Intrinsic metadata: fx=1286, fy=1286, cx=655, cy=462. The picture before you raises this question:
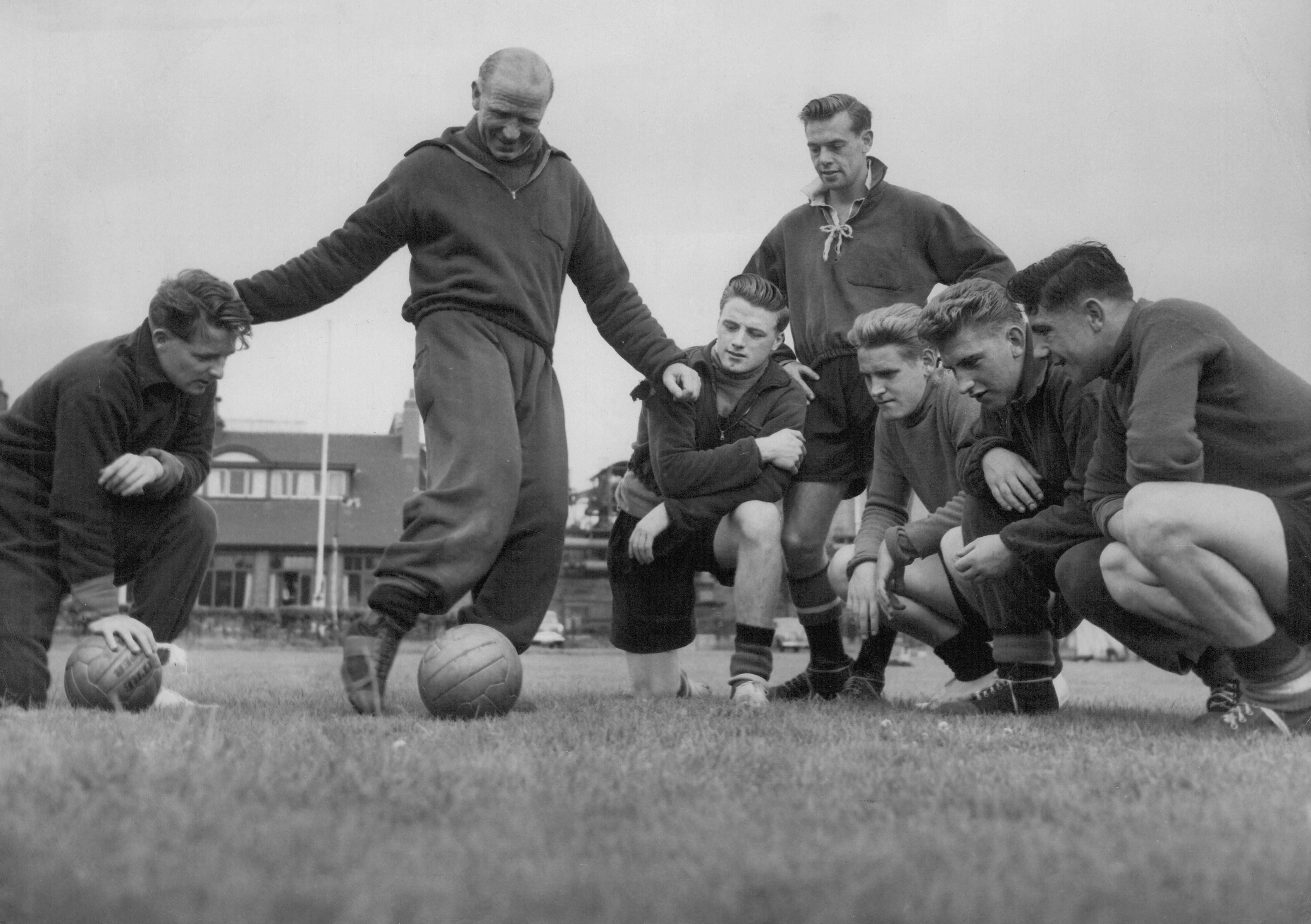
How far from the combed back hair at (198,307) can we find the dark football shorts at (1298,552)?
3856 mm

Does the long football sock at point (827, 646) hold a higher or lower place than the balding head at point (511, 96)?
lower

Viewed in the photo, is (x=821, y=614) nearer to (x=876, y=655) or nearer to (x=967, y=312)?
(x=876, y=655)

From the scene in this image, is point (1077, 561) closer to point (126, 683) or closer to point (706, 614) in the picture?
point (126, 683)

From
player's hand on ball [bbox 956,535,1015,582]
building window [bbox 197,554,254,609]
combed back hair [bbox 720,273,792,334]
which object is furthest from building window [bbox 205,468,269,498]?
player's hand on ball [bbox 956,535,1015,582]

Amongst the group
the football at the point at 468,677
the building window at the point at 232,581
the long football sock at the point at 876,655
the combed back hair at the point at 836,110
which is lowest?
the building window at the point at 232,581

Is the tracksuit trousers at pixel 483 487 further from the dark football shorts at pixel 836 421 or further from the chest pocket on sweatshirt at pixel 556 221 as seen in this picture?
the dark football shorts at pixel 836 421

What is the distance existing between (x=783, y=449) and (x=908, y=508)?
2.78ft

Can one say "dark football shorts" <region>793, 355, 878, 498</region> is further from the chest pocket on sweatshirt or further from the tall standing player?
the chest pocket on sweatshirt

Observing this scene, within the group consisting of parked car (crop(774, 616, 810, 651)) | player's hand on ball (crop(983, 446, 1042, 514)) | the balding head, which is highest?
the balding head

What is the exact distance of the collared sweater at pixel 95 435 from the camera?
5160mm

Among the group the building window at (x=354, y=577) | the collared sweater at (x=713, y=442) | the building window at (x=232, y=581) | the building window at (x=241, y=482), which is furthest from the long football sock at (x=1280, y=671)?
the building window at (x=241, y=482)

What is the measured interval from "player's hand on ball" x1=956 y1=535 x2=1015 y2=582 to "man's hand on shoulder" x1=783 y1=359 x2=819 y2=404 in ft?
4.30

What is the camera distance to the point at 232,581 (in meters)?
48.6

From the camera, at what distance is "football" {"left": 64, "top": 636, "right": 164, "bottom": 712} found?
16.2ft
